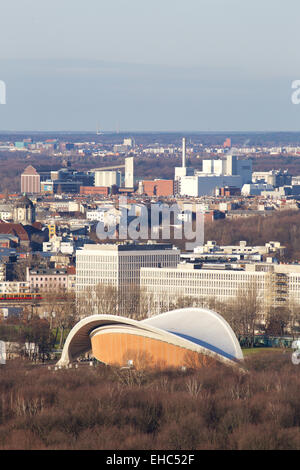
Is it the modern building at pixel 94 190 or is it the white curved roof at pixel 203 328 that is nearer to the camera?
the white curved roof at pixel 203 328

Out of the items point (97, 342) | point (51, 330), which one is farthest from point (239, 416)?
point (51, 330)

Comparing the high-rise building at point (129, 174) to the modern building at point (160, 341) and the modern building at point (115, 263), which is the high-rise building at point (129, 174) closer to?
the modern building at point (115, 263)

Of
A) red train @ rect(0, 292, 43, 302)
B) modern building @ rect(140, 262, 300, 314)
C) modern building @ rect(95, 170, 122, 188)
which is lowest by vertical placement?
red train @ rect(0, 292, 43, 302)

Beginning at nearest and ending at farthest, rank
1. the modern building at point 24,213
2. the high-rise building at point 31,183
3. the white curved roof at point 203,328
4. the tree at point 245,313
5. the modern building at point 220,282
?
the white curved roof at point 203,328 < the tree at point 245,313 < the modern building at point 220,282 < the modern building at point 24,213 < the high-rise building at point 31,183

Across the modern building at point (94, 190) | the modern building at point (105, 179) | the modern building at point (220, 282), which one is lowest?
the modern building at point (220, 282)

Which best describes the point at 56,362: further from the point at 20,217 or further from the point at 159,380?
the point at 20,217

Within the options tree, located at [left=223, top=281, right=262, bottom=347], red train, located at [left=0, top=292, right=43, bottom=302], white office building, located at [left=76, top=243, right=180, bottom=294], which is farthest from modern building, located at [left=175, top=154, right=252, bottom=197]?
tree, located at [left=223, top=281, right=262, bottom=347]

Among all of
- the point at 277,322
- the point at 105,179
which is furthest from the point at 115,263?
the point at 105,179

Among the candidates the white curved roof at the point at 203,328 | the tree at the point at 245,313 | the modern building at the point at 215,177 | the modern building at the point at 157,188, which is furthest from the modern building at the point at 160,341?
the modern building at the point at 215,177

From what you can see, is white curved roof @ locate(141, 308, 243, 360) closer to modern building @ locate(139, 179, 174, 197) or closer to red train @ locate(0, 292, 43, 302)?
red train @ locate(0, 292, 43, 302)
